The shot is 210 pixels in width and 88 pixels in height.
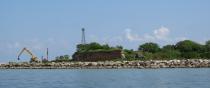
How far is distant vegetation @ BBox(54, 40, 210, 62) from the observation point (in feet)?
346

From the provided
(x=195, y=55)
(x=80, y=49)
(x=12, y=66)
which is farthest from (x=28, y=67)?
(x=195, y=55)

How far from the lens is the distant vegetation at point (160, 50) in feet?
346

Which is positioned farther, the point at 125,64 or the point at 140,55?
the point at 140,55

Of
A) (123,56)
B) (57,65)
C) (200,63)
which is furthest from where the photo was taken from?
(123,56)

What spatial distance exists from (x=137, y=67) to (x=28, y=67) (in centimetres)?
2297

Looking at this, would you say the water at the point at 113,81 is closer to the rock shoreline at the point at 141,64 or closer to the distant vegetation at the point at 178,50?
the rock shoreline at the point at 141,64

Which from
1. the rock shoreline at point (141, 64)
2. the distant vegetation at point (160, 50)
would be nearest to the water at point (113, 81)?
the rock shoreline at point (141, 64)

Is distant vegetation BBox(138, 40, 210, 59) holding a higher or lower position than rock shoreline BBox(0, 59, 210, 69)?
higher

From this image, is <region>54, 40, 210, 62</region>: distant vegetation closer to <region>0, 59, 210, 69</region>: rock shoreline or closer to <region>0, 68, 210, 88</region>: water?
<region>0, 59, 210, 69</region>: rock shoreline

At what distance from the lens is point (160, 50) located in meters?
119

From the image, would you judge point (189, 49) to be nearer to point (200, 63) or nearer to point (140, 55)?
point (140, 55)

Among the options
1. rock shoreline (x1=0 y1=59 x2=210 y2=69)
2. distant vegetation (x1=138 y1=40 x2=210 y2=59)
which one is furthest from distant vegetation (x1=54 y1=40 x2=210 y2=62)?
rock shoreline (x1=0 y1=59 x2=210 y2=69)

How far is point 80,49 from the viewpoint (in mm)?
117438

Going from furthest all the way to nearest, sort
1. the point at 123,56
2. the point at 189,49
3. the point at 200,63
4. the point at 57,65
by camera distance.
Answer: the point at 189,49
the point at 123,56
the point at 57,65
the point at 200,63
